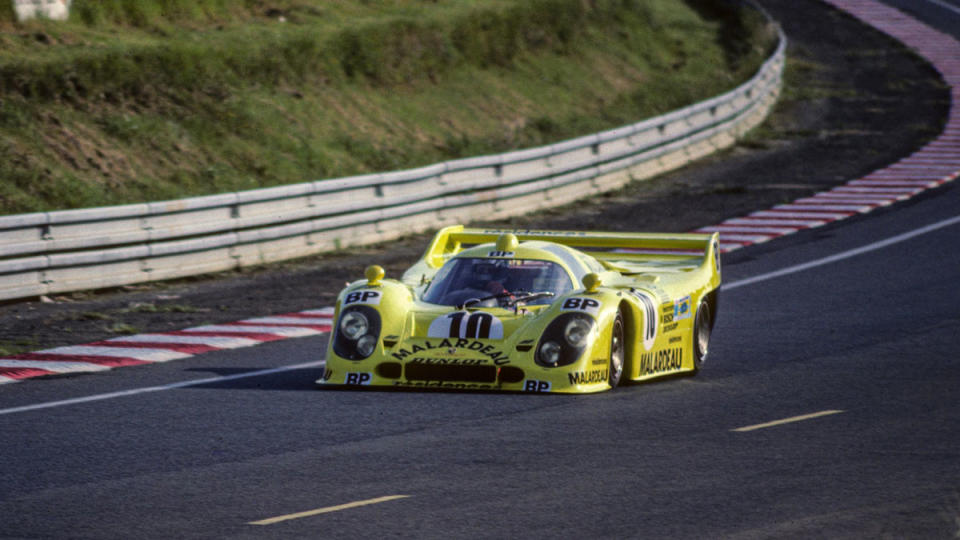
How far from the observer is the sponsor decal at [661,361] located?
12305 millimetres

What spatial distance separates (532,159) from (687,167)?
5.85 meters

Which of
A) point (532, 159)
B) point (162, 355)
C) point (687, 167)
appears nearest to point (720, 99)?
Answer: point (687, 167)

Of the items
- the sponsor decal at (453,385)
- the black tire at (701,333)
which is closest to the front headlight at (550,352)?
the sponsor decal at (453,385)

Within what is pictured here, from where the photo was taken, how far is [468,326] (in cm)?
1162

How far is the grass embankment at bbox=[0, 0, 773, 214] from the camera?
2170 centimetres

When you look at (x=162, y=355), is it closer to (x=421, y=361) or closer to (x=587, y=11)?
(x=421, y=361)

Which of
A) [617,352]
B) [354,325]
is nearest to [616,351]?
[617,352]

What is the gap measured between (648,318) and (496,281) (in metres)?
1.26

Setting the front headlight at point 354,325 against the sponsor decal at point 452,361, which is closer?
the sponsor decal at point 452,361

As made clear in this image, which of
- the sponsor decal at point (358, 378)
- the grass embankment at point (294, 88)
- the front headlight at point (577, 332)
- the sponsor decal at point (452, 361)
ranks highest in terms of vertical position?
the grass embankment at point (294, 88)

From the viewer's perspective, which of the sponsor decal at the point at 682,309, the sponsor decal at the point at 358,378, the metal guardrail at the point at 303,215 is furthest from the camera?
the metal guardrail at the point at 303,215

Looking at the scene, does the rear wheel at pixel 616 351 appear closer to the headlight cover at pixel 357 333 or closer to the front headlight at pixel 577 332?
the front headlight at pixel 577 332

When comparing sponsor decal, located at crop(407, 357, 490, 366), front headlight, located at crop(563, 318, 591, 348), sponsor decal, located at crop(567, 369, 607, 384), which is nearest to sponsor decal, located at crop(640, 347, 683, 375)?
sponsor decal, located at crop(567, 369, 607, 384)

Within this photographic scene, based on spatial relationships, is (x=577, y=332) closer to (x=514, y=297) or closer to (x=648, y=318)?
(x=514, y=297)
